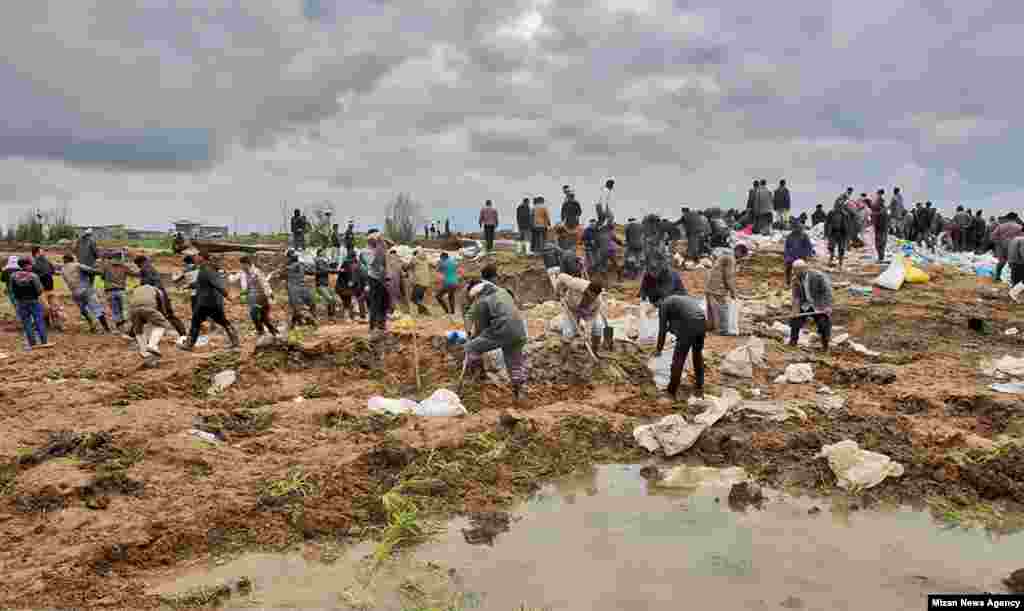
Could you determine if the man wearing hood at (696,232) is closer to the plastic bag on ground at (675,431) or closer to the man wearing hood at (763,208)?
the man wearing hood at (763,208)

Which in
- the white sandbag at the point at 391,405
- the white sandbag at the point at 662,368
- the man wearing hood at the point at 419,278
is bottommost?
the white sandbag at the point at 391,405

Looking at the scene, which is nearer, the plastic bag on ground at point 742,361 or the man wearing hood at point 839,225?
the plastic bag on ground at point 742,361

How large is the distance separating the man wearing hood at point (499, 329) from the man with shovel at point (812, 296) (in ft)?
13.3

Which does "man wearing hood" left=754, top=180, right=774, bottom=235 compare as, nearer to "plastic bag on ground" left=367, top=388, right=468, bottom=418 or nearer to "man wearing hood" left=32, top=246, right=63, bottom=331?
"plastic bag on ground" left=367, top=388, right=468, bottom=418

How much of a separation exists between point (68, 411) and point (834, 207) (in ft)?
45.6

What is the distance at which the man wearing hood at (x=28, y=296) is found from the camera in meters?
9.71

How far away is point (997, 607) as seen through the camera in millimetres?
3664

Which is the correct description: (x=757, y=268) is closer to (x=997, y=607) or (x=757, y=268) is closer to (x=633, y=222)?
(x=633, y=222)

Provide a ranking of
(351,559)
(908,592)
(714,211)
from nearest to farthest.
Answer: (908,592), (351,559), (714,211)

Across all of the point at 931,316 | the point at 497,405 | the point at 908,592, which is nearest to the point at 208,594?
the point at 497,405

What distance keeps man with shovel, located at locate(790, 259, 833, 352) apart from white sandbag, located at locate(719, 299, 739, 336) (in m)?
0.99

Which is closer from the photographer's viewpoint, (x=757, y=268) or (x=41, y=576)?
(x=41, y=576)

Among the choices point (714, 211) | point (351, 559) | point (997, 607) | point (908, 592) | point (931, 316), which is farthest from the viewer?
point (714, 211)

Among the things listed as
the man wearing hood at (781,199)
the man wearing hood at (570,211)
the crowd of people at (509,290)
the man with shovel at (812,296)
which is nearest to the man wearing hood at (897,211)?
the crowd of people at (509,290)
